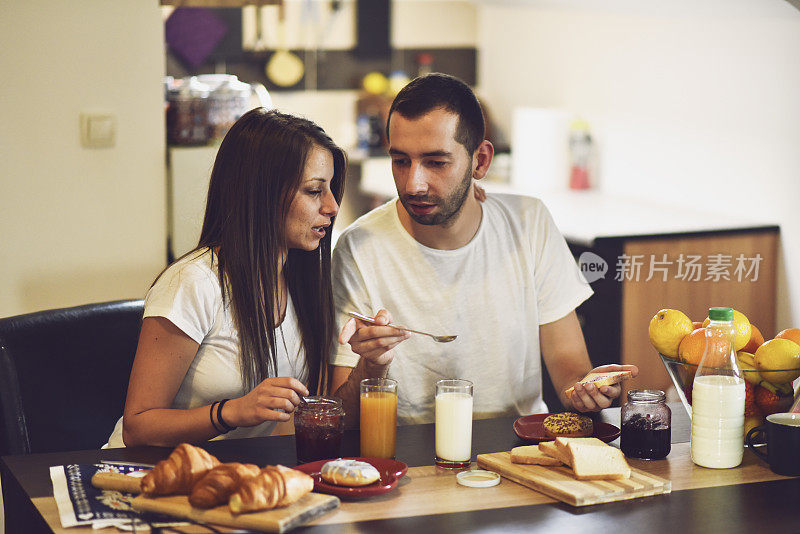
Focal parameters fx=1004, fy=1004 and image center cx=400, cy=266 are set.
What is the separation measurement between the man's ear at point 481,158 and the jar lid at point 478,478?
75cm

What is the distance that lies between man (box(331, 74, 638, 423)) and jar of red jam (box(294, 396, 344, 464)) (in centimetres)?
41

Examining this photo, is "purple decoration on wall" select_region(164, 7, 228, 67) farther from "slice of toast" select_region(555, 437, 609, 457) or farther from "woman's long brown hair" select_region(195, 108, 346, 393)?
"slice of toast" select_region(555, 437, 609, 457)

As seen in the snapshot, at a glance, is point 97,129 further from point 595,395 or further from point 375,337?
point 595,395

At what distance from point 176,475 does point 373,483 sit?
0.93ft

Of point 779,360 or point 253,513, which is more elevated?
point 779,360

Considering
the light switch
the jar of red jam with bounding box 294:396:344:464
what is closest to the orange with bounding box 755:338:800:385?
the jar of red jam with bounding box 294:396:344:464

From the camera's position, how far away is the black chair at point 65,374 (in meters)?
1.89

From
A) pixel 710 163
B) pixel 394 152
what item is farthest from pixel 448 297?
pixel 710 163

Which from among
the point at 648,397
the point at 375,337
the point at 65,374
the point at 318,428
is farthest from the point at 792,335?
the point at 65,374

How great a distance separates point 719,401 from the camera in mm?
1611

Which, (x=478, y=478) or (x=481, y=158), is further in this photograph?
(x=481, y=158)

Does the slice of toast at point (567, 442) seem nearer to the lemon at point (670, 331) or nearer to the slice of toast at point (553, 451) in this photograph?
the slice of toast at point (553, 451)

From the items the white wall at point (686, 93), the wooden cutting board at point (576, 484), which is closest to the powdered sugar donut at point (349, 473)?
the wooden cutting board at point (576, 484)

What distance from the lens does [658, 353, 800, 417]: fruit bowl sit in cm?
166
